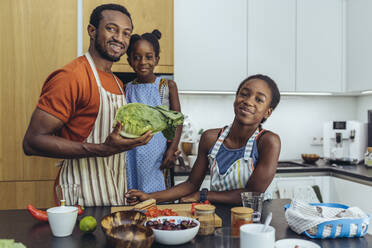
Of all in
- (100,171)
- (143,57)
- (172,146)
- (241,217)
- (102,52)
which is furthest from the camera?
(172,146)

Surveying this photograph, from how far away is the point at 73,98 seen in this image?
4.96ft

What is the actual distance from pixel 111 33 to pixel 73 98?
40 centimetres

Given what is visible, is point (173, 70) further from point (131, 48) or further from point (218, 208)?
point (218, 208)

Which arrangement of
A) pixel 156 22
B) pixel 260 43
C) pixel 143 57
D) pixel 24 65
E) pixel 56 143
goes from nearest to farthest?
pixel 56 143, pixel 143 57, pixel 24 65, pixel 156 22, pixel 260 43

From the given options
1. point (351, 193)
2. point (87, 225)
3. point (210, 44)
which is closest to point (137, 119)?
point (87, 225)

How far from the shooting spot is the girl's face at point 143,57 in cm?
211

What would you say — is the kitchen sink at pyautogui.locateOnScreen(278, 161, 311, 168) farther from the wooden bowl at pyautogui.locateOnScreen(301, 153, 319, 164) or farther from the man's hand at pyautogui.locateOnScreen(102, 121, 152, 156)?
the man's hand at pyautogui.locateOnScreen(102, 121, 152, 156)

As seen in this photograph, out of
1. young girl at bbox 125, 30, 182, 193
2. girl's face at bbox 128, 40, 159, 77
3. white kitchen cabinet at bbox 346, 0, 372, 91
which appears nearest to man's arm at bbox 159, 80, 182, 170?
young girl at bbox 125, 30, 182, 193

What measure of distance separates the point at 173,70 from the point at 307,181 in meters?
1.42

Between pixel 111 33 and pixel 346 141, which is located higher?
pixel 111 33

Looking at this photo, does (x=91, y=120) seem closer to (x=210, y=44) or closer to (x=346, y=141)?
(x=210, y=44)

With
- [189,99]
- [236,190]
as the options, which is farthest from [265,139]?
[189,99]

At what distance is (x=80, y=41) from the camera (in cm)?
250

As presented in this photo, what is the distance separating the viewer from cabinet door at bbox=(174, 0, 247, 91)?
2.83 metres
